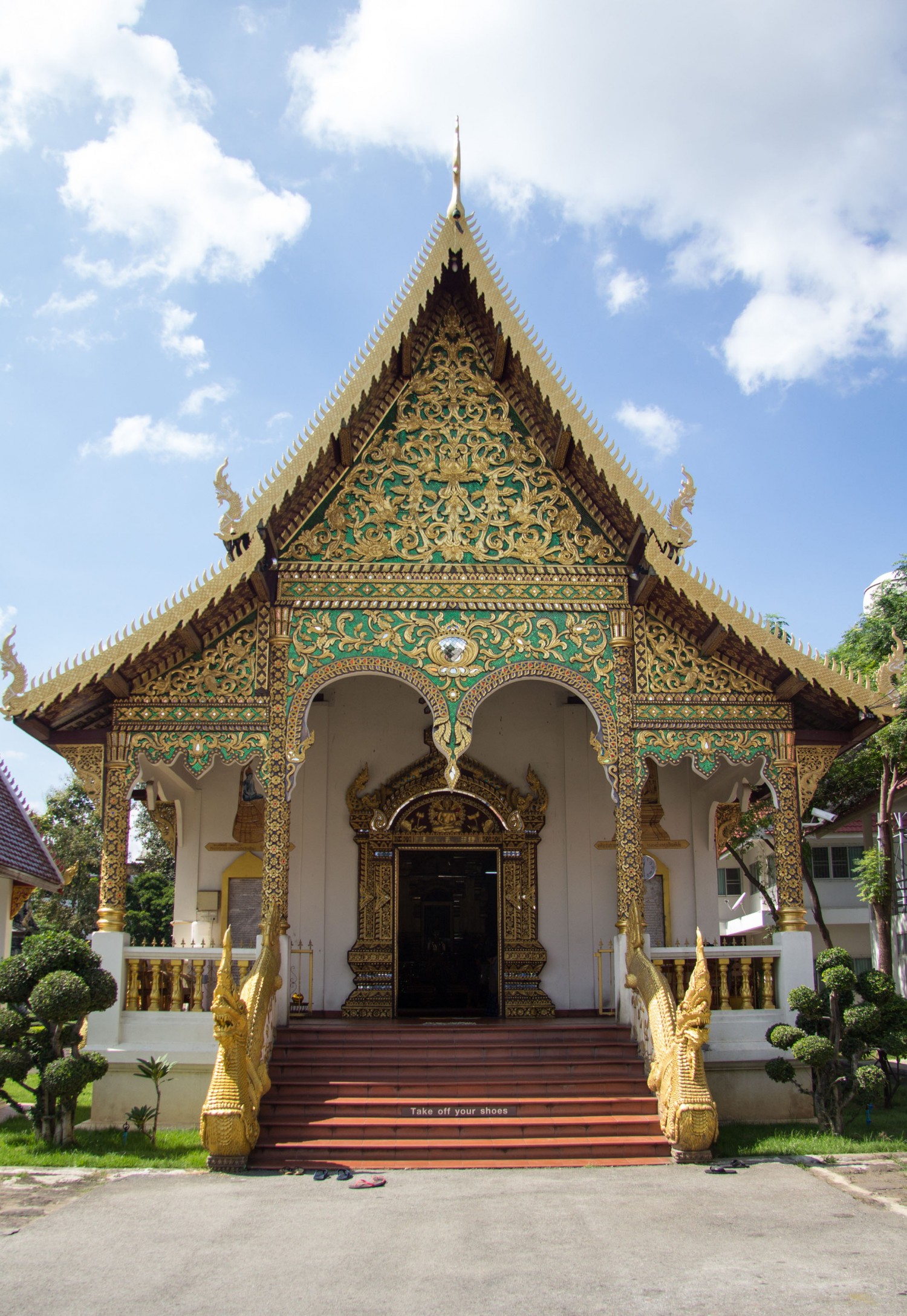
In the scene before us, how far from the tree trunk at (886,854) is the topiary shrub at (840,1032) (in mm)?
4012

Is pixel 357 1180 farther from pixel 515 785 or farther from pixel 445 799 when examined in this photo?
pixel 515 785

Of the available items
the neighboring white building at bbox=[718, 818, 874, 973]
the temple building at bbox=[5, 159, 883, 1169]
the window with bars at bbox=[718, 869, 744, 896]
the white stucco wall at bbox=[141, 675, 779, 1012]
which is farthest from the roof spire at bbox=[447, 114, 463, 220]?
the window with bars at bbox=[718, 869, 744, 896]

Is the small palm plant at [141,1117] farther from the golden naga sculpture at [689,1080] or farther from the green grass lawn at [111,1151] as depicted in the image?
the golden naga sculpture at [689,1080]

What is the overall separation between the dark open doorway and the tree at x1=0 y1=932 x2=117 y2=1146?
3.92 metres

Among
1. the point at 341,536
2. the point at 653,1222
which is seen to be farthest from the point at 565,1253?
the point at 341,536

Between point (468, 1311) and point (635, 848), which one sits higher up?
point (635, 848)

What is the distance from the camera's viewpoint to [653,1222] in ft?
18.1

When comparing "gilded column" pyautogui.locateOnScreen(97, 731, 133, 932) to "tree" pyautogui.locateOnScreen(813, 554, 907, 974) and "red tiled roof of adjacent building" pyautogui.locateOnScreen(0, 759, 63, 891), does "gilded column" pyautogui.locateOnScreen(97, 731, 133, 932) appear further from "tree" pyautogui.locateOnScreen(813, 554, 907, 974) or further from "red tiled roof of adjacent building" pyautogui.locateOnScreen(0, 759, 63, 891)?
"tree" pyautogui.locateOnScreen(813, 554, 907, 974)

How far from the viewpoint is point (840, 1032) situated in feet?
25.8

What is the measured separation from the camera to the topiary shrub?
7.70m

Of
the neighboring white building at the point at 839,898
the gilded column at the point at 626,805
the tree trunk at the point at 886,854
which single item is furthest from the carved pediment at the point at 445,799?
the neighboring white building at the point at 839,898

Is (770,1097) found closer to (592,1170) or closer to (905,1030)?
(905,1030)

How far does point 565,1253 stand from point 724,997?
3737mm

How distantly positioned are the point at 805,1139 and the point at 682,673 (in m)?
3.56
